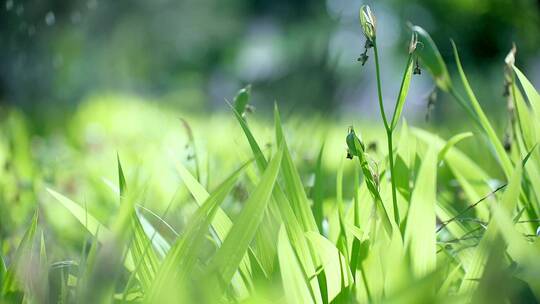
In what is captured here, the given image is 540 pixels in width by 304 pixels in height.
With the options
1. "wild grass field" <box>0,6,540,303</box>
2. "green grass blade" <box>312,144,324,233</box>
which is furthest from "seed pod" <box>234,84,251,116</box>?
"green grass blade" <box>312,144,324,233</box>

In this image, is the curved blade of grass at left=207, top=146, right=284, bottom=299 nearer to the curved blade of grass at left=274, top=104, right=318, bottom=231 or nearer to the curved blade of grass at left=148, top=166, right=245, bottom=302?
the curved blade of grass at left=148, top=166, right=245, bottom=302

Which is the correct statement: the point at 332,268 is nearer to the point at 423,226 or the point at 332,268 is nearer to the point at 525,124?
the point at 423,226

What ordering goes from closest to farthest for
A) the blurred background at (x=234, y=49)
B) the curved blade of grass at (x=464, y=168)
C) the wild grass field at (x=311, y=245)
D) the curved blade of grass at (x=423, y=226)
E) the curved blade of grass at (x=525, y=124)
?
the wild grass field at (x=311, y=245) → the curved blade of grass at (x=423, y=226) → the curved blade of grass at (x=525, y=124) → the curved blade of grass at (x=464, y=168) → the blurred background at (x=234, y=49)

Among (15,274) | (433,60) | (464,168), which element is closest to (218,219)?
(15,274)

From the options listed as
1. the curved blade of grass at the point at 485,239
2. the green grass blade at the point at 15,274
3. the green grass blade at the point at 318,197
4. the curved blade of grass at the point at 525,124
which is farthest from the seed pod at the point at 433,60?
the green grass blade at the point at 15,274

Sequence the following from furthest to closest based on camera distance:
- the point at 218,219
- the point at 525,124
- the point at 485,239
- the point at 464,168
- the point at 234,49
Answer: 1. the point at 234,49
2. the point at 464,168
3. the point at 525,124
4. the point at 218,219
5. the point at 485,239

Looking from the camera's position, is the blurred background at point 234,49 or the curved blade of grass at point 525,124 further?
the blurred background at point 234,49

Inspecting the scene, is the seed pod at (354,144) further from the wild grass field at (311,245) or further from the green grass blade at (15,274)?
the green grass blade at (15,274)
